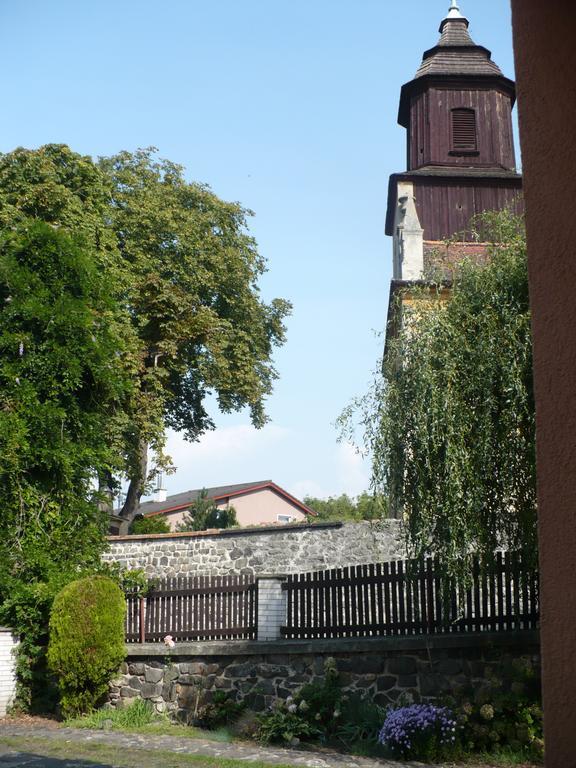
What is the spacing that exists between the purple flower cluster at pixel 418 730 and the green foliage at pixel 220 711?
2682mm

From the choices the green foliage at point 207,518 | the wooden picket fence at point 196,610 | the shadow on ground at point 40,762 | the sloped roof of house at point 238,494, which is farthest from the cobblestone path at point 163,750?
the sloped roof of house at point 238,494

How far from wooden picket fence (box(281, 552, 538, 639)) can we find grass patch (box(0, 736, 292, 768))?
2.58m

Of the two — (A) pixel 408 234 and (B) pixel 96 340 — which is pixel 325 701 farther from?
(A) pixel 408 234

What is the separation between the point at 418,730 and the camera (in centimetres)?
913

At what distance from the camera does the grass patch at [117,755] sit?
8.60 m

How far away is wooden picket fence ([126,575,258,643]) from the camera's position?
41.3 feet

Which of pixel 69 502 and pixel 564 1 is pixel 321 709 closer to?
pixel 69 502

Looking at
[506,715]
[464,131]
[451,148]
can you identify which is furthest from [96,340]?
[464,131]

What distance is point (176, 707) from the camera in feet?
39.5

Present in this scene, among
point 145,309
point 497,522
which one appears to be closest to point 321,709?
point 497,522

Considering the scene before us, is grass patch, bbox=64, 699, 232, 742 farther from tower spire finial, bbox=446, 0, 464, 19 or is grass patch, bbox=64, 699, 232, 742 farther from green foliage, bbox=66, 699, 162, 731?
tower spire finial, bbox=446, 0, 464, 19

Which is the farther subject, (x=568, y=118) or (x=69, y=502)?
(x=69, y=502)

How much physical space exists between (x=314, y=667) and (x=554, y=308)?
965 centimetres

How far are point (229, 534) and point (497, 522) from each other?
12.2 meters
